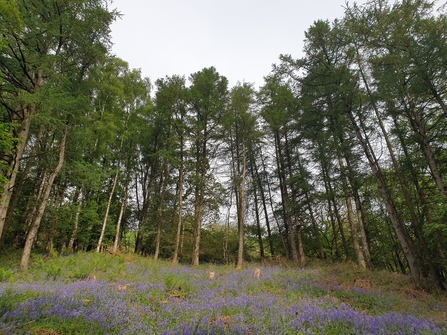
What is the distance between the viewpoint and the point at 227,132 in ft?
65.6

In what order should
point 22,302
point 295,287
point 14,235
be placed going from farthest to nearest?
point 14,235
point 295,287
point 22,302

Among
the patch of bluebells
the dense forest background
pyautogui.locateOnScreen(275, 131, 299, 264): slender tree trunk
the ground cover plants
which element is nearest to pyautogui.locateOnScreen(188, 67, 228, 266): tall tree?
the dense forest background

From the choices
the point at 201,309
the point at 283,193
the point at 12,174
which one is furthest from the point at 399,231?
the point at 12,174

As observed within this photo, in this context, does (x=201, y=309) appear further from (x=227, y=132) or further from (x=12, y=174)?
(x=227, y=132)

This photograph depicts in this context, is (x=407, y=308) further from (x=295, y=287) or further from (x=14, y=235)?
(x=14, y=235)

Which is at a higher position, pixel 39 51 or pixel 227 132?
pixel 227 132

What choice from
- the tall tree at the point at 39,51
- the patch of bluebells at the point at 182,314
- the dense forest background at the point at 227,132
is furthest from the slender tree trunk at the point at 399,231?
the tall tree at the point at 39,51

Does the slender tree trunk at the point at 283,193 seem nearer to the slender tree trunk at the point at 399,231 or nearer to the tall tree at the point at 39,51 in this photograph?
the slender tree trunk at the point at 399,231

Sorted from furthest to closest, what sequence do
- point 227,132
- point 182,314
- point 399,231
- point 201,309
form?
1. point 227,132
2. point 399,231
3. point 201,309
4. point 182,314

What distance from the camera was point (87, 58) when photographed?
1124 cm

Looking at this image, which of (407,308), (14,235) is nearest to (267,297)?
(407,308)

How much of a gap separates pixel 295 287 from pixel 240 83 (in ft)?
48.2

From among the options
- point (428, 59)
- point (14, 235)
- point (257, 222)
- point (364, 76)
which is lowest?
point (14, 235)

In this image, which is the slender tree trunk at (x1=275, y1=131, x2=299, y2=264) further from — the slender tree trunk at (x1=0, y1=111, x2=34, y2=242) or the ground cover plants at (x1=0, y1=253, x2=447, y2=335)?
the slender tree trunk at (x1=0, y1=111, x2=34, y2=242)
